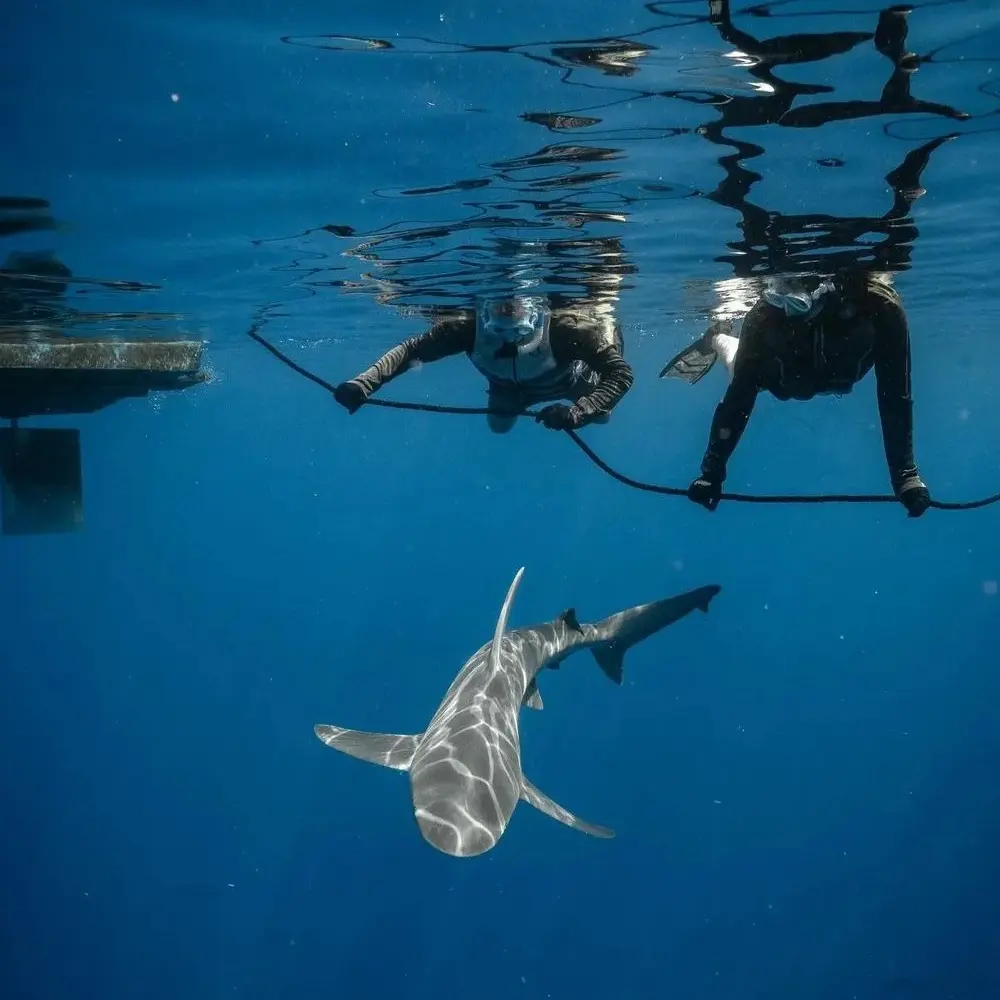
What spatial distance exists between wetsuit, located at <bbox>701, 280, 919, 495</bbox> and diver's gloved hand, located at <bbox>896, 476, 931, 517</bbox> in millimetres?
63

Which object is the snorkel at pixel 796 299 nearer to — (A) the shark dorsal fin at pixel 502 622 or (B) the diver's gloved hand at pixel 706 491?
(B) the diver's gloved hand at pixel 706 491

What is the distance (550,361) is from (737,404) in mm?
3456

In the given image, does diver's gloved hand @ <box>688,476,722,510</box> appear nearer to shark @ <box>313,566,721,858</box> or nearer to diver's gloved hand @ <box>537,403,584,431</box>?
diver's gloved hand @ <box>537,403,584,431</box>

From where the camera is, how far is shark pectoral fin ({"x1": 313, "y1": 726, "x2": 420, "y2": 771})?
8.19 metres

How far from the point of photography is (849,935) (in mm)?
27859

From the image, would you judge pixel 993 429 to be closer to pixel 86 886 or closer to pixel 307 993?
pixel 307 993

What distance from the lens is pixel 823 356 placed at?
7.45 metres

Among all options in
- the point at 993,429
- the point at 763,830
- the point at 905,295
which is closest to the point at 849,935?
the point at 763,830

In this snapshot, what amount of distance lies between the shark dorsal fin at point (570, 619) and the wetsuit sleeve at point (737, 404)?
4.14 metres

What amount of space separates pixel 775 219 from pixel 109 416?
3560 centimetres

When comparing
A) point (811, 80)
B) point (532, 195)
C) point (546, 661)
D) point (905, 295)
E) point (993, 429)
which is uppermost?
point (811, 80)

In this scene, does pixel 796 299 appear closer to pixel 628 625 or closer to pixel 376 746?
pixel 628 625

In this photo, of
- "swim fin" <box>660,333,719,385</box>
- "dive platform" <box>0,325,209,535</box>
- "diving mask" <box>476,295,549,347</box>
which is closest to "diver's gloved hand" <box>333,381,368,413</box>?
"diving mask" <box>476,295,549,347</box>

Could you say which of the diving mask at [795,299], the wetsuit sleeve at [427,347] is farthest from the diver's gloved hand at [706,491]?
the wetsuit sleeve at [427,347]
